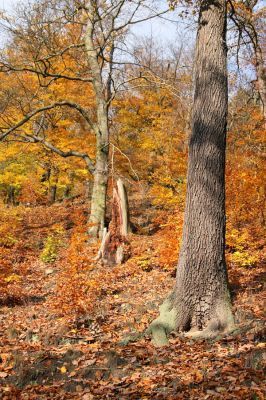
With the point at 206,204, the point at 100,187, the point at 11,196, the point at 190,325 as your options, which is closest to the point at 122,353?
the point at 190,325

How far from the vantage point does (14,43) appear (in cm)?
1348

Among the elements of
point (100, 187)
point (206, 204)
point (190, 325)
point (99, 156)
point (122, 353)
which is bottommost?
point (122, 353)

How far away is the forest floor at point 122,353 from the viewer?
4.21 metres

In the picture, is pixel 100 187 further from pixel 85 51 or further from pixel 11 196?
pixel 11 196

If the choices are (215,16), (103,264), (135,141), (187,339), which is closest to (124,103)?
(135,141)

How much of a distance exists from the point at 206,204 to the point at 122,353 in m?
2.45

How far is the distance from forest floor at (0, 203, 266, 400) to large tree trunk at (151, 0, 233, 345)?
1.36 feet

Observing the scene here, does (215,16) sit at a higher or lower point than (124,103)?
lower

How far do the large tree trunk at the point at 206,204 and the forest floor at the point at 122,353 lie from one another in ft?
1.36

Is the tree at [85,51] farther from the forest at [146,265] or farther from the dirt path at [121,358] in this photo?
the dirt path at [121,358]

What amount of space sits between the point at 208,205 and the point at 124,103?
16553 mm

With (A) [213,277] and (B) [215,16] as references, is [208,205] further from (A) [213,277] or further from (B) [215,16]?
(B) [215,16]

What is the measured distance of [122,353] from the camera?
18.1 ft

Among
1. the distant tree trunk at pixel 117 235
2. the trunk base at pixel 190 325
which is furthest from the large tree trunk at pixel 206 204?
the distant tree trunk at pixel 117 235
